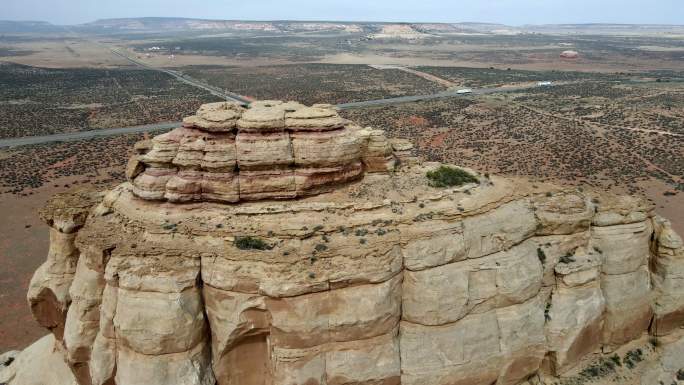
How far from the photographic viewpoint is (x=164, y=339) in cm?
1742

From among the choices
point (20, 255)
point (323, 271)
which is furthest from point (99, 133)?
point (323, 271)

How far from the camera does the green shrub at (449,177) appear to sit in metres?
23.6

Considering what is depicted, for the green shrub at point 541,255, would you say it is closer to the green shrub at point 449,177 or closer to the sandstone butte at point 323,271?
the sandstone butte at point 323,271

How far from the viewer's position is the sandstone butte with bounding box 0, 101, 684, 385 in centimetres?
1797

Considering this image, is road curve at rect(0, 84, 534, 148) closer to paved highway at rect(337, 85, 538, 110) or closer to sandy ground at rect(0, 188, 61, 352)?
paved highway at rect(337, 85, 538, 110)

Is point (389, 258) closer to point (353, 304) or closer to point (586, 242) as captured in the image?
point (353, 304)

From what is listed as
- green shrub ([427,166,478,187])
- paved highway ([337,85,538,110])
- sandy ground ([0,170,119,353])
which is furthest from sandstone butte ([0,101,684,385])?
paved highway ([337,85,538,110])

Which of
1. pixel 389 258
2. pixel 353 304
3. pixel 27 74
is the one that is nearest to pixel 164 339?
pixel 353 304

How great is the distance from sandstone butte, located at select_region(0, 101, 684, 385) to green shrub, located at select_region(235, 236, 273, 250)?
8 centimetres

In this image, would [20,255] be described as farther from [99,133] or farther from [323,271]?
[99,133]

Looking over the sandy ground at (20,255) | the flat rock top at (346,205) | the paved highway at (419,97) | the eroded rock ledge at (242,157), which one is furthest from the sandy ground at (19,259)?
the paved highway at (419,97)

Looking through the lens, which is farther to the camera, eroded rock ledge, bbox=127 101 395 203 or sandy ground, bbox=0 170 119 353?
sandy ground, bbox=0 170 119 353

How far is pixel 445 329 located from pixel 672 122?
80.8 m

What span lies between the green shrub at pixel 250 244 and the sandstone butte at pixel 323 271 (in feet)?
0.27
